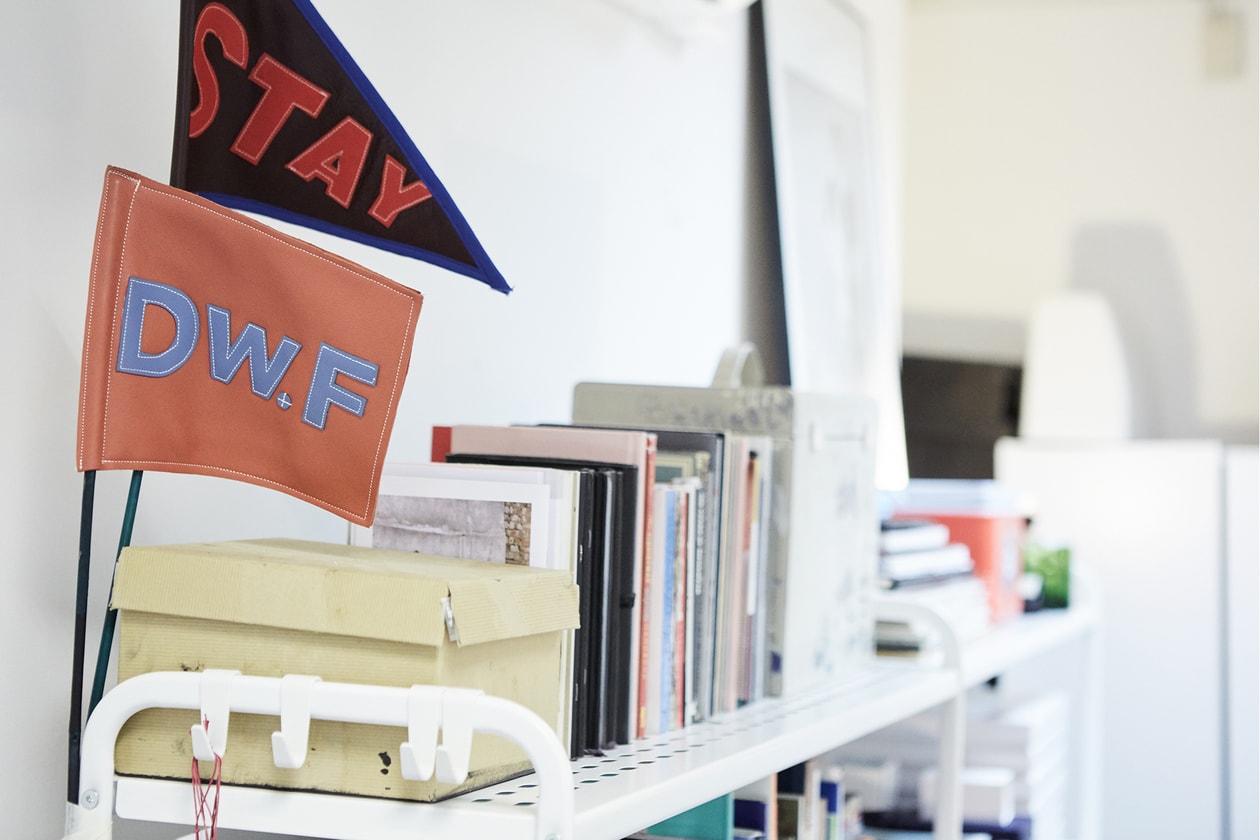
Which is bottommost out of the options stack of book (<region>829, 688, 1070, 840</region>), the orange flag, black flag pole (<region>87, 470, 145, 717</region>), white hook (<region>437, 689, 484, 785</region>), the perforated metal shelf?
stack of book (<region>829, 688, 1070, 840</region>)

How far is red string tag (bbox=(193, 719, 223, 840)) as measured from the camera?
0.71 meters

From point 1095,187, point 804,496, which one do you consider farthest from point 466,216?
point 1095,187

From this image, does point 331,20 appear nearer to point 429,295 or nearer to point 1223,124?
point 429,295

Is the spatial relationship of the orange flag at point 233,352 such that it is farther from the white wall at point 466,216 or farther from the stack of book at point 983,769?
the stack of book at point 983,769

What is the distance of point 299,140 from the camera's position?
832mm

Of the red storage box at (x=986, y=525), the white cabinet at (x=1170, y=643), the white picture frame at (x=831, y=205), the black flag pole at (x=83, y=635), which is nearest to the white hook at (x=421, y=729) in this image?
the black flag pole at (x=83, y=635)

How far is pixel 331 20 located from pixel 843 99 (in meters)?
1.26

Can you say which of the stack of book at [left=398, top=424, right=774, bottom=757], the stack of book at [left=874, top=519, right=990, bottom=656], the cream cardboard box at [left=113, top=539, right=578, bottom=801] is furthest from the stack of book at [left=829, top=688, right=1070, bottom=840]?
the cream cardboard box at [left=113, top=539, right=578, bottom=801]

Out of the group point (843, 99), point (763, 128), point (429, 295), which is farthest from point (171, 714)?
point (843, 99)

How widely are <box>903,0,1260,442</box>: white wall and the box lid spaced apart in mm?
2620

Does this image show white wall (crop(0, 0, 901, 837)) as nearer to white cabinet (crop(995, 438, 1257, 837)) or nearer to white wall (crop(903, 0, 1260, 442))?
white cabinet (crop(995, 438, 1257, 837))

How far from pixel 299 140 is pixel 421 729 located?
1.30ft

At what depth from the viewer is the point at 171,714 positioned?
2.43 feet

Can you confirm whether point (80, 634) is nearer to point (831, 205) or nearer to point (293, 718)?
point (293, 718)
